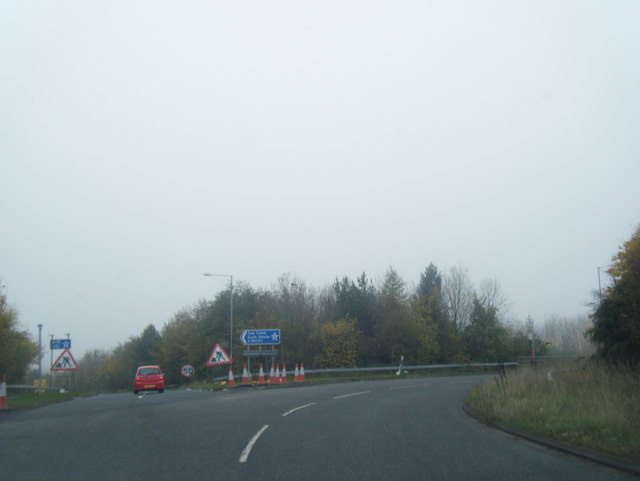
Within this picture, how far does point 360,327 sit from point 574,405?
5182 cm

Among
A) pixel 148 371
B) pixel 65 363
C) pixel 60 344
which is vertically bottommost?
pixel 148 371

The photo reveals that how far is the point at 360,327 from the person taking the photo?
63.5 m

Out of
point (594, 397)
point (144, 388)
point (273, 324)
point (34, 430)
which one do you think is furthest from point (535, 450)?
point (273, 324)

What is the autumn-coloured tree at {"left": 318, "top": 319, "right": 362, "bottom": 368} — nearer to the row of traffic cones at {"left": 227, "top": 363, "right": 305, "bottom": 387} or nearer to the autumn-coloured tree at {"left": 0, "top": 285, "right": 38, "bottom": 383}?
the row of traffic cones at {"left": 227, "top": 363, "right": 305, "bottom": 387}

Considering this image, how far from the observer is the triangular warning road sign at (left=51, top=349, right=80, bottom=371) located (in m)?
27.4

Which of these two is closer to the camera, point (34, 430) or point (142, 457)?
point (142, 457)

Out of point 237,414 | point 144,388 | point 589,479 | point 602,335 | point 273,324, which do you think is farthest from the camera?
point 273,324

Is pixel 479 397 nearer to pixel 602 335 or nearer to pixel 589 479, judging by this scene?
pixel 602 335

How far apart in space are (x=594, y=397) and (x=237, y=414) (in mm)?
8618

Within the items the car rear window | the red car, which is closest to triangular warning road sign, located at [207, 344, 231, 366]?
the red car

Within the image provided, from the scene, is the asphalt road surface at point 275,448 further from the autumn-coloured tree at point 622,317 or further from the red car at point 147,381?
the red car at point 147,381

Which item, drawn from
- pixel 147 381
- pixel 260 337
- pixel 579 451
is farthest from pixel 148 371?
pixel 579 451

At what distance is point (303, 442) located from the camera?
10016mm

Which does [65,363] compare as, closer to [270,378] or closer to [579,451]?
[270,378]
